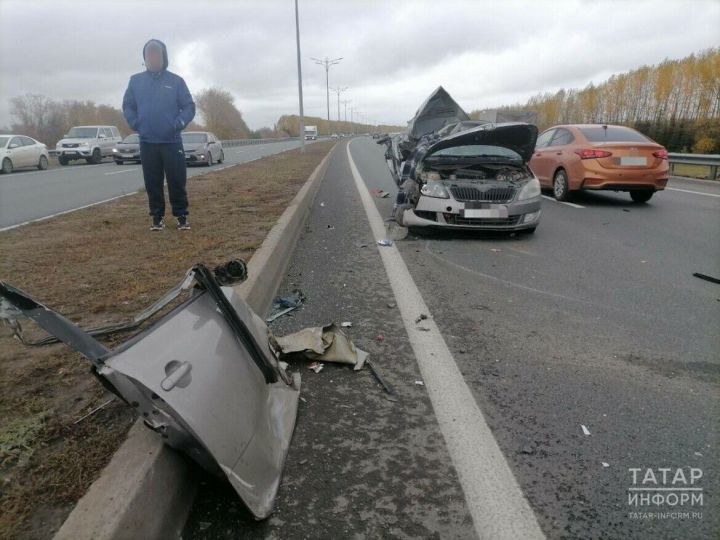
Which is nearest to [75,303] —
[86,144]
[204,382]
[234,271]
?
[234,271]

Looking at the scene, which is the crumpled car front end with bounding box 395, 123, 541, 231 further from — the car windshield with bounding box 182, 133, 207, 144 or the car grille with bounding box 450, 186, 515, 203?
the car windshield with bounding box 182, 133, 207, 144

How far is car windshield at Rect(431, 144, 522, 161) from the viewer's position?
7004mm

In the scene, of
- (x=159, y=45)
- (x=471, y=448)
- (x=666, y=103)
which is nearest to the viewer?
(x=471, y=448)

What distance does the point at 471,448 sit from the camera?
220cm

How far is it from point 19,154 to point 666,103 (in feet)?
153

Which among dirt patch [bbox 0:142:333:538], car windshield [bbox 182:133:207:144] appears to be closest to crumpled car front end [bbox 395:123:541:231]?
dirt patch [bbox 0:142:333:538]

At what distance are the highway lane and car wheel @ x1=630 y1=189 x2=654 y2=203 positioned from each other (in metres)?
3.32

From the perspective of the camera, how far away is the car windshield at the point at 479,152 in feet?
23.0

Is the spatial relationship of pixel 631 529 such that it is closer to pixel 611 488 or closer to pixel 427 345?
pixel 611 488

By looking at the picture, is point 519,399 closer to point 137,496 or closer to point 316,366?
point 316,366

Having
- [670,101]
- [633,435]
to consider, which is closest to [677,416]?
[633,435]

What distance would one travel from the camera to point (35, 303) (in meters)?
1.69

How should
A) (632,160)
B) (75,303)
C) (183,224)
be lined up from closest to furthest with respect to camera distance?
(75,303) < (183,224) < (632,160)

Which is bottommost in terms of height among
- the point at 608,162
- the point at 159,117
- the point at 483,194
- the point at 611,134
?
the point at 483,194
